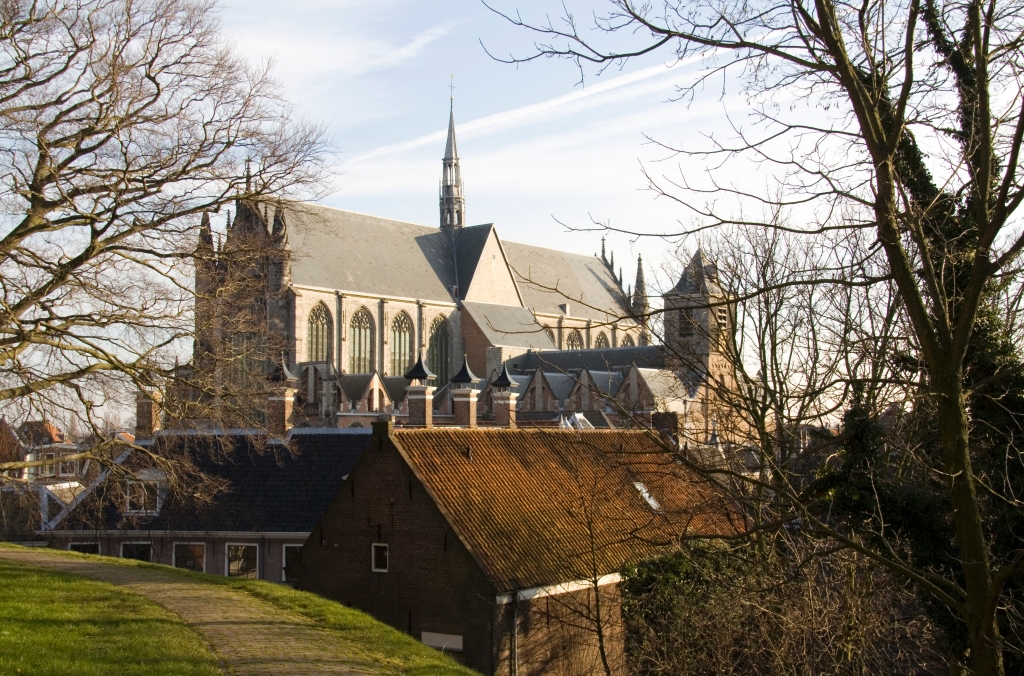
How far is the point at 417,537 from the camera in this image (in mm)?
15500

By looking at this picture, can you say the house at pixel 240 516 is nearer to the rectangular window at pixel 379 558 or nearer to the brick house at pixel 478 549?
the brick house at pixel 478 549

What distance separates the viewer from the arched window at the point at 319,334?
55656 millimetres

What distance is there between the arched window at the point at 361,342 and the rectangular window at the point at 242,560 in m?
36.4

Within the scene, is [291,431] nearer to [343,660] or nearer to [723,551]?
[343,660]

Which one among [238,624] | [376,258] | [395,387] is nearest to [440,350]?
[376,258]

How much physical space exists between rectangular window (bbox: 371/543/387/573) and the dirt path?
9.02ft

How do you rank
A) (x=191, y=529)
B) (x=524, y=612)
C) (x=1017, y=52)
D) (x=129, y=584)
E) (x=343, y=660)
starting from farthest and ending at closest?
(x=191, y=529) → (x=524, y=612) → (x=129, y=584) → (x=343, y=660) → (x=1017, y=52)

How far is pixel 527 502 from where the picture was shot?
16.6 m

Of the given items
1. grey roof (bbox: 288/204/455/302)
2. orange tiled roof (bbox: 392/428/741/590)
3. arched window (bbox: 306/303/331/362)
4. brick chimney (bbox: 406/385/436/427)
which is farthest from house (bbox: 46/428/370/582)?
arched window (bbox: 306/303/331/362)

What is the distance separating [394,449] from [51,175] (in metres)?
6.39

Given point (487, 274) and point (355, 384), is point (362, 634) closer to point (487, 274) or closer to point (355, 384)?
point (355, 384)

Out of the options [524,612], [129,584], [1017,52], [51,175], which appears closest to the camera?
[1017,52]

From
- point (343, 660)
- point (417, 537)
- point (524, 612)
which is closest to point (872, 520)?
point (343, 660)

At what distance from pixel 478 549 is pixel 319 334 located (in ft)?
141
